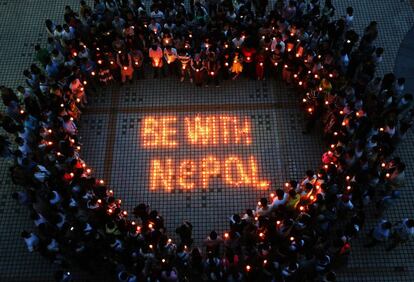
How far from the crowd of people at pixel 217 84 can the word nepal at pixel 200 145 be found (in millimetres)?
1174

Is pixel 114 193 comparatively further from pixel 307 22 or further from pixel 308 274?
pixel 307 22

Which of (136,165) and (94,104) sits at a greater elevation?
(94,104)

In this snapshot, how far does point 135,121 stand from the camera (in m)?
13.8

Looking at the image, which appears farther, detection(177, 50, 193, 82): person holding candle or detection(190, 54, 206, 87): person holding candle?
detection(190, 54, 206, 87): person holding candle

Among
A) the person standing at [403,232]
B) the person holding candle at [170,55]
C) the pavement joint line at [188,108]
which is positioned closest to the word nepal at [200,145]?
the pavement joint line at [188,108]

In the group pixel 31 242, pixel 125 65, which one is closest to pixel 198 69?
pixel 125 65

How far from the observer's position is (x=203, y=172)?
1292cm

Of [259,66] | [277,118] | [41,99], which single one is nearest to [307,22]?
[259,66]

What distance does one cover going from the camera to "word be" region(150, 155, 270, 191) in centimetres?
1272

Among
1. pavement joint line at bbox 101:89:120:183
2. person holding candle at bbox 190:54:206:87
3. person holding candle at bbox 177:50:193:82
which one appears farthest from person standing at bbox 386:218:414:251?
pavement joint line at bbox 101:89:120:183

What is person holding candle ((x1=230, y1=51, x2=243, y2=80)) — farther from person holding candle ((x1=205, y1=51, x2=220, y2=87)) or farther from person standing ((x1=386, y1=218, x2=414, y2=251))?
person standing ((x1=386, y1=218, x2=414, y2=251))

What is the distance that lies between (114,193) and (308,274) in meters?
5.56

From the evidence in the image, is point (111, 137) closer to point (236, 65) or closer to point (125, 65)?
point (125, 65)

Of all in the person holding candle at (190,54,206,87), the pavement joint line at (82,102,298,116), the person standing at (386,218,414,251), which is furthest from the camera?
the pavement joint line at (82,102,298,116)
